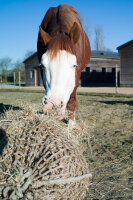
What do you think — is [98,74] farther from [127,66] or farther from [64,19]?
[64,19]

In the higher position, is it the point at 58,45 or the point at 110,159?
the point at 58,45

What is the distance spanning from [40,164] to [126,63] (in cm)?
1905

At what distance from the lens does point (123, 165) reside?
8.05 ft

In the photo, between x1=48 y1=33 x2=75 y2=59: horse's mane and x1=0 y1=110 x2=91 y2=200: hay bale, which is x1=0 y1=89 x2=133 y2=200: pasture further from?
x1=48 y1=33 x2=75 y2=59: horse's mane

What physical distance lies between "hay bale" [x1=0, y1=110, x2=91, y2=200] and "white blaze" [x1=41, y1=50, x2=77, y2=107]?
954mm

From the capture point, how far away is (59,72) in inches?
110

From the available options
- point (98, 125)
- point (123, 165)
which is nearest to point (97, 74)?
point (98, 125)

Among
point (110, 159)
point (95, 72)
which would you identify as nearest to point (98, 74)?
point (95, 72)

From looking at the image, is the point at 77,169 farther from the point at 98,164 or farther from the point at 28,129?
the point at 98,164

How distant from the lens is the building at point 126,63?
62.0 ft

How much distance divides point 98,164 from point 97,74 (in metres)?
23.7

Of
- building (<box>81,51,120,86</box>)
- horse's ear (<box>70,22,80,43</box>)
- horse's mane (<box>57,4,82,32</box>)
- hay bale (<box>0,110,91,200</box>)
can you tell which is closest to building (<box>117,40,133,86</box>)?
building (<box>81,51,120,86</box>)

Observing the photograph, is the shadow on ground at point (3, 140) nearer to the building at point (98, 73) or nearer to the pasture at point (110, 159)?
the pasture at point (110, 159)

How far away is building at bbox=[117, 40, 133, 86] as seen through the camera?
18906mm
